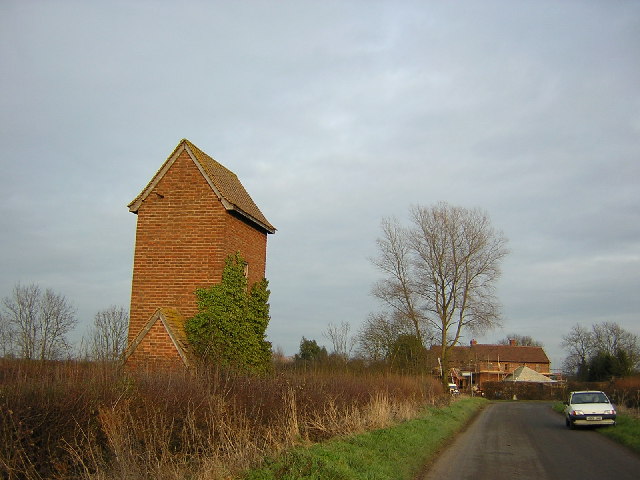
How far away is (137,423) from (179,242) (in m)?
8.56

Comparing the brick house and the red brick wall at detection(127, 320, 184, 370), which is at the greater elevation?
the brick house

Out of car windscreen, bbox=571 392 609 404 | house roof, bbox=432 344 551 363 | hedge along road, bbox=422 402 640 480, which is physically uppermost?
house roof, bbox=432 344 551 363

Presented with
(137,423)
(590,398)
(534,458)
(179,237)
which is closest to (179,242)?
(179,237)

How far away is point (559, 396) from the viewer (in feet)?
214

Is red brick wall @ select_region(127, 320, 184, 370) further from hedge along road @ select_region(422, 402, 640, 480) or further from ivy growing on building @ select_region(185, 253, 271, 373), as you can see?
hedge along road @ select_region(422, 402, 640, 480)

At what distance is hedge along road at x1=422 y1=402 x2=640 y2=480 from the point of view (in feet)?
37.1

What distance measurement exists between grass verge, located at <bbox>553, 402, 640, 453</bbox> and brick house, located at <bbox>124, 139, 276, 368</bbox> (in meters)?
12.5

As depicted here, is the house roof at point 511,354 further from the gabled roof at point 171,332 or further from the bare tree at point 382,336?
the gabled roof at point 171,332

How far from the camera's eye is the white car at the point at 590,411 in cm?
2183

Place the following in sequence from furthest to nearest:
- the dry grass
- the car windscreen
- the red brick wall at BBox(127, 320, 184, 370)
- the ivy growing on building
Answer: the car windscreen → the ivy growing on building → the red brick wall at BBox(127, 320, 184, 370) → the dry grass

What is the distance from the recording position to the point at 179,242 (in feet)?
55.7

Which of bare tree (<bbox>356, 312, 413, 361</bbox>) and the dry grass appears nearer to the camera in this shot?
the dry grass

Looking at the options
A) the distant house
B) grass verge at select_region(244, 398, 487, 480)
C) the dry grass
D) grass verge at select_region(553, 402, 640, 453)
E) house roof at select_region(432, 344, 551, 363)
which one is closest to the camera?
the dry grass

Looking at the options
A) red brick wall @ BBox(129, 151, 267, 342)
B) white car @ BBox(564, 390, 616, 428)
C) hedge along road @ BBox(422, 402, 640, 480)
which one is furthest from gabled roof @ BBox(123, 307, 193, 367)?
white car @ BBox(564, 390, 616, 428)
